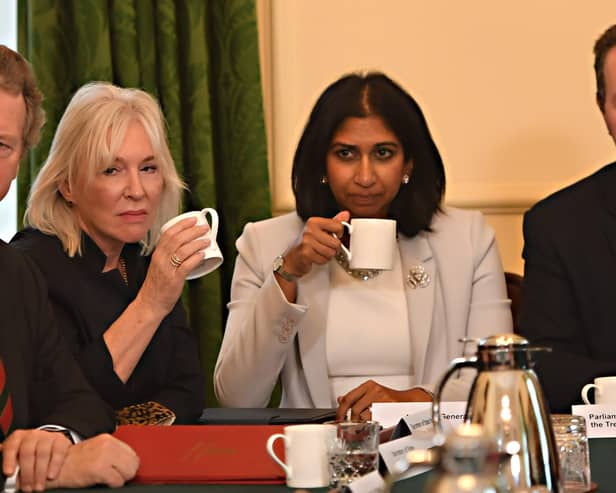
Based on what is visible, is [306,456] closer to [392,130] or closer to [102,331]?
[102,331]

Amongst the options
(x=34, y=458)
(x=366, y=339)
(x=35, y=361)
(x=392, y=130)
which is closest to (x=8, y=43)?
(x=392, y=130)

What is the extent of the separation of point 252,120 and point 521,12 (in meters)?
0.84

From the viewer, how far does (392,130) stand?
2582 millimetres

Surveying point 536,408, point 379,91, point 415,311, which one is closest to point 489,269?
point 415,311

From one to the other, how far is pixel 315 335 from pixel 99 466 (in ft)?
3.85

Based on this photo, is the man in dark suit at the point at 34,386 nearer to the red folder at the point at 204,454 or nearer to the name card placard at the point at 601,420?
the red folder at the point at 204,454

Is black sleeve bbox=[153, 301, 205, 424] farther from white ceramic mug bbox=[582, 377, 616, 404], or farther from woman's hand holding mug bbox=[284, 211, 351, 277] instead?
white ceramic mug bbox=[582, 377, 616, 404]

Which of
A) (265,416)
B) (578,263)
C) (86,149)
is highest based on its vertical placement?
(86,149)

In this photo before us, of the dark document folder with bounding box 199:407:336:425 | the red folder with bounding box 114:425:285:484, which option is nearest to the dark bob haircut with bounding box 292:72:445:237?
the dark document folder with bounding box 199:407:336:425

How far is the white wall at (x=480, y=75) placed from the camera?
3104mm

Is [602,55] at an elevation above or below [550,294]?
above

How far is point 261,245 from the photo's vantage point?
2.58 metres

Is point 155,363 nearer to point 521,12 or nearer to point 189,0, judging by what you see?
point 189,0

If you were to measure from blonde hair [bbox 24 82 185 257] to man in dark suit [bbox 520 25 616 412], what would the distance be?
0.82 m
